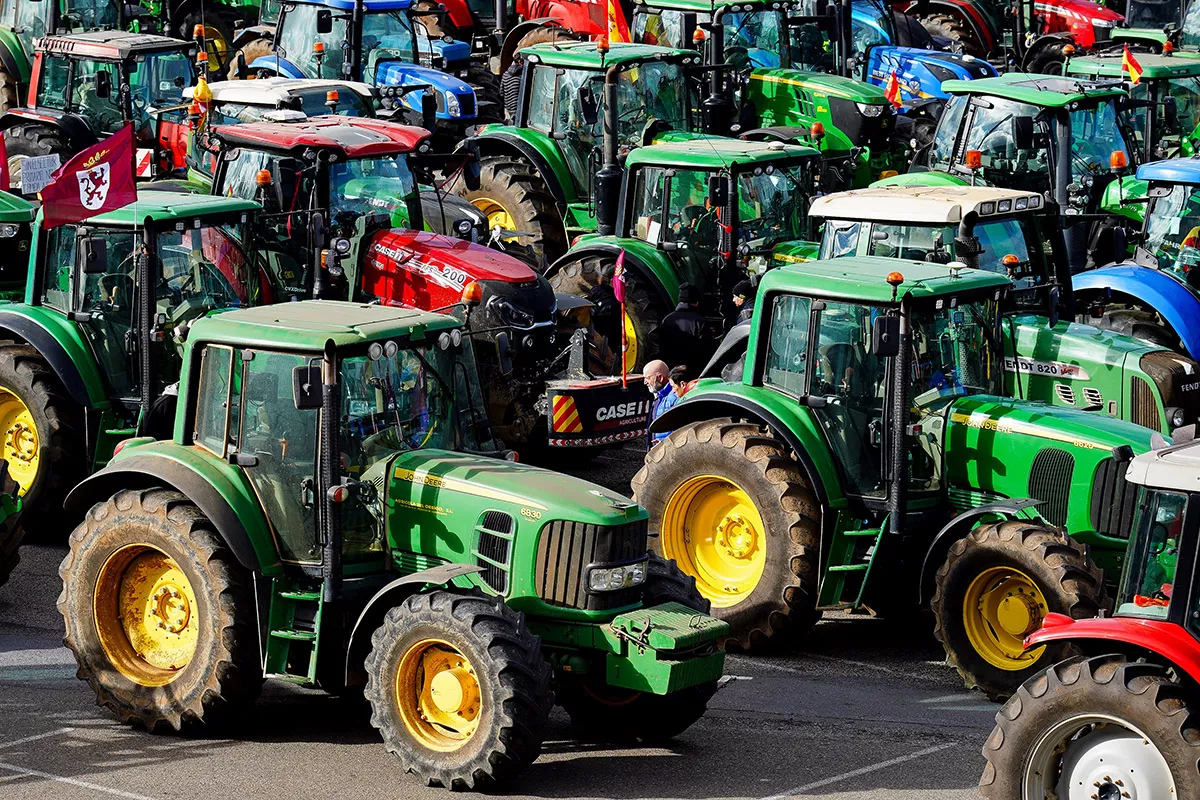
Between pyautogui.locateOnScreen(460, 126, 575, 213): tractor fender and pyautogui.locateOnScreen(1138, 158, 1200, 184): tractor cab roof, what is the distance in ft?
18.9

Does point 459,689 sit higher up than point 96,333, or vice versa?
point 96,333

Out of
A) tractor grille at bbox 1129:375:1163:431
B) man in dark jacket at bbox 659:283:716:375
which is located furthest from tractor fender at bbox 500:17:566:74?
tractor grille at bbox 1129:375:1163:431

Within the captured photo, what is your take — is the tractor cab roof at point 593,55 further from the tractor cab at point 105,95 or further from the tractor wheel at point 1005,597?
the tractor wheel at point 1005,597

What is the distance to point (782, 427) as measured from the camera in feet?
37.7

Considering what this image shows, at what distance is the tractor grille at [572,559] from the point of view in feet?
30.7

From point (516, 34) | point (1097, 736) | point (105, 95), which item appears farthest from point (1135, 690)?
point (516, 34)

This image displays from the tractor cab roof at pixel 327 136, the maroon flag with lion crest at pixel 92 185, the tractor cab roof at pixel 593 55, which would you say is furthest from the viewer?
the tractor cab roof at pixel 593 55

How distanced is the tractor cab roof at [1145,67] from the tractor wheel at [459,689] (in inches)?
544

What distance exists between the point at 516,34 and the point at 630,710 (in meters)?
17.0

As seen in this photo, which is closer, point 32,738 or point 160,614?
point 32,738

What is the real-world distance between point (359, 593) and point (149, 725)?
129 centimetres

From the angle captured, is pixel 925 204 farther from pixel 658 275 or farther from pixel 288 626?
pixel 288 626

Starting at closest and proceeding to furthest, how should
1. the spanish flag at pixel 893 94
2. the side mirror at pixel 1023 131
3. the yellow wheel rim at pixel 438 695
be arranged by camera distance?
the yellow wheel rim at pixel 438 695, the side mirror at pixel 1023 131, the spanish flag at pixel 893 94

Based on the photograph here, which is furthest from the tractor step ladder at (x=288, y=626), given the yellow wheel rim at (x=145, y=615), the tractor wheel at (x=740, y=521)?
the tractor wheel at (x=740, y=521)
